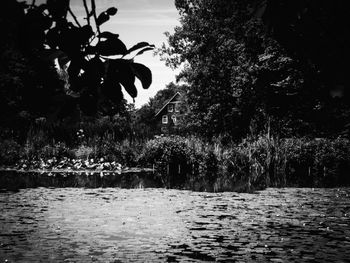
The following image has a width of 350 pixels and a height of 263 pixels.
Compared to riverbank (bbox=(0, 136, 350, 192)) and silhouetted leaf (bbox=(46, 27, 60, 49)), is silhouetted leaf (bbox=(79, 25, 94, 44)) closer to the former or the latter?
silhouetted leaf (bbox=(46, 27, 60, 49))

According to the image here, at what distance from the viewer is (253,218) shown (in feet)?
20.4

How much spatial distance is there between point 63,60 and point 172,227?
4315 millimetres

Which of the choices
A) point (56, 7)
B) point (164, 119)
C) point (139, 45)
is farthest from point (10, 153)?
point (164, 119)

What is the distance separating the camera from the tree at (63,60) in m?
1.58

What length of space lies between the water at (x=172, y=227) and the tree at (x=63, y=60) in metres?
2.79

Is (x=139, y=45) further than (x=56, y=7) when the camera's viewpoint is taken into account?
No

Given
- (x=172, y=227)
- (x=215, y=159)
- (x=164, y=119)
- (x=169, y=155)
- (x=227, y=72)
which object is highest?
(x=164, y=119)

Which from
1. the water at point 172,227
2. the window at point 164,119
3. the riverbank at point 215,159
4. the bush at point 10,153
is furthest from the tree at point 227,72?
the window at point 164,119

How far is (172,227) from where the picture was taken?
5.56 m

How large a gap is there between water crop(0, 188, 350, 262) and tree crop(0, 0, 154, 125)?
2.79m

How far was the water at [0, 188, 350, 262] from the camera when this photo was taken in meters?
4.25

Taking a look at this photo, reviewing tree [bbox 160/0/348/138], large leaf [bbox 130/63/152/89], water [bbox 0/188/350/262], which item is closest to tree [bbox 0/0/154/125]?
large leaf [bbox 130/63/152/89]

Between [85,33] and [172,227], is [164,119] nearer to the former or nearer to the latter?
[172,227]

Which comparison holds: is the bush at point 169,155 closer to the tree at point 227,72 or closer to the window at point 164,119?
the tree at point 227,72
